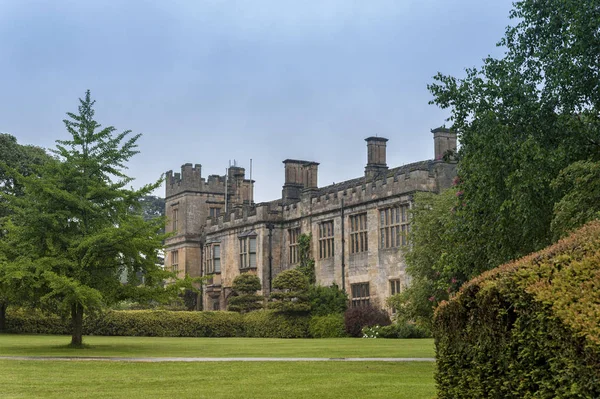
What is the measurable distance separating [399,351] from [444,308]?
14790mm

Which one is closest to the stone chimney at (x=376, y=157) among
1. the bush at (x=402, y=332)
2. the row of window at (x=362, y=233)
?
the row of window at (x=362, y=233)

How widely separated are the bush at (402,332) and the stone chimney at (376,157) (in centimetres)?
1024

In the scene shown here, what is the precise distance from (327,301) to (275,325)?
2.60 meters

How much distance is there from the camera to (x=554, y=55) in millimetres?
16172

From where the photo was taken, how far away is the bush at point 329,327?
1512 inches

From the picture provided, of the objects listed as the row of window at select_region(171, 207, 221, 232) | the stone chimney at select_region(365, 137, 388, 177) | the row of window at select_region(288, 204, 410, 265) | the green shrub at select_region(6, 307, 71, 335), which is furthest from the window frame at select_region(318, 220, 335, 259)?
the row of window at select_region(171, 207, 221, 232)

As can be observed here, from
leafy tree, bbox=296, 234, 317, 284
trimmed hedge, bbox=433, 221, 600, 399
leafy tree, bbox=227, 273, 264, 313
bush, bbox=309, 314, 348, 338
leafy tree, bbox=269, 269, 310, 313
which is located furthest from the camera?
→ leafy tree, bbox=227, 273, 264, 313

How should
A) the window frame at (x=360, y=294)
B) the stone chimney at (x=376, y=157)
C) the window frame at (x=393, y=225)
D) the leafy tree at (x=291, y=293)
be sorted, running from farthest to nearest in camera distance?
the stone chimney at (x=376, y=157)
the leafy tree at (x=291, y=293)
the window frame at (x=360, y=294)
the window frame at (x=393, y=225)

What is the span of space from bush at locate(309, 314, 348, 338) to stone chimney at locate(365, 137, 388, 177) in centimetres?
808

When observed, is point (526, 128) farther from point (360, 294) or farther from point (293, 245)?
point (293, 245)

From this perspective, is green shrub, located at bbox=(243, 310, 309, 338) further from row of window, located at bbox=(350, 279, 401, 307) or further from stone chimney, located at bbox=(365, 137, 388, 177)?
stone chimney, located at bbox=(365, 137, 388, 177)

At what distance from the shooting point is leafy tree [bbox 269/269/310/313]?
39812mm

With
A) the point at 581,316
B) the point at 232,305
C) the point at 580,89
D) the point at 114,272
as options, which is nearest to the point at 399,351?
the point at 114,272

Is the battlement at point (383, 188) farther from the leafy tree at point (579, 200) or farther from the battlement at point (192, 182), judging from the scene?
the leafy tree at point (579, 200)
